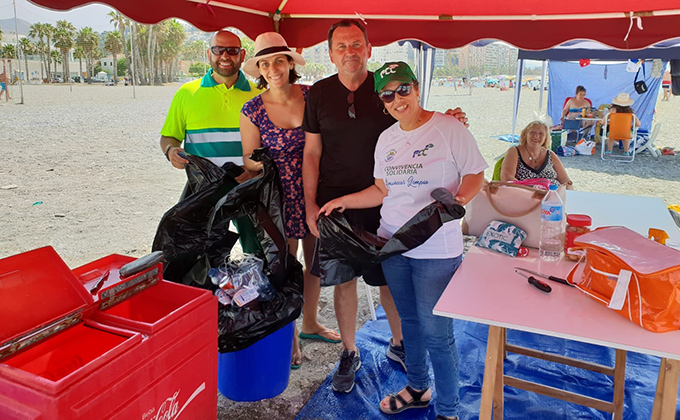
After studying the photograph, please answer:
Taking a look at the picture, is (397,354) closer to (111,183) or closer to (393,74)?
(393,74)

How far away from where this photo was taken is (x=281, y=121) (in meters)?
2.32

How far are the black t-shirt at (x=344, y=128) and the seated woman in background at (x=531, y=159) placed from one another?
223 centimetres

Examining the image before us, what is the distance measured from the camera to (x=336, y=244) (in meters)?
2.14

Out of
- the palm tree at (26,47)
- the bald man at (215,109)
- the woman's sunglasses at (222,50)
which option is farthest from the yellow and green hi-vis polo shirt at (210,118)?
the palm tree at (26,47)

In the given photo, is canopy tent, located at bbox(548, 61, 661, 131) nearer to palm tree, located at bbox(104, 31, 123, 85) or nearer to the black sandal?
the black sandal

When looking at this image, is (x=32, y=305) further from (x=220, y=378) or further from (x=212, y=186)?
(x=220, y=378)

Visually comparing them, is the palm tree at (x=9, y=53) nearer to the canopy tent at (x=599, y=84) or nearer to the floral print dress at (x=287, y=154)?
the floral print dress at (x=287, y=154)

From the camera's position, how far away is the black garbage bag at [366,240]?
172 cm

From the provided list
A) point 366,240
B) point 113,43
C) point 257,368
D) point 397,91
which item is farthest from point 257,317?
point 113,43

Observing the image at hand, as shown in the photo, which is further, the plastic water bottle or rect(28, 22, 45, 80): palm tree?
rect(28, 22, 45, 80): palm tree

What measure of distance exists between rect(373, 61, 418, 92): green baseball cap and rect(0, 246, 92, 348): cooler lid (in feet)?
4.09

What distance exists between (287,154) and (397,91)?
76cm

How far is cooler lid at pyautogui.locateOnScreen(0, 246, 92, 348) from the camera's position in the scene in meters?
1.26

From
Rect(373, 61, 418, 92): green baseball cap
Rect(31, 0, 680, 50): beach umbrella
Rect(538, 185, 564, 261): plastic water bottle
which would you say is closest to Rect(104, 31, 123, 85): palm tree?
Rect(31, 0, 680, 50): beach umbrella
